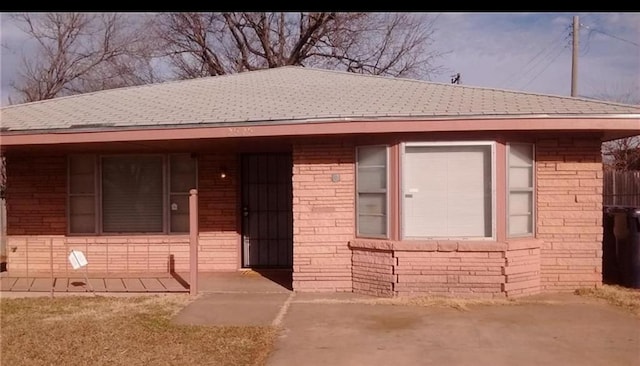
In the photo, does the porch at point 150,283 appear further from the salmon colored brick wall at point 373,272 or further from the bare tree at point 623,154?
the bare tree at point 623,154

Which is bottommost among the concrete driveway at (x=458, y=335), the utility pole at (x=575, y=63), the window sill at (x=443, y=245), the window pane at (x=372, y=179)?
the concrete driveway at (x=458, y=335)

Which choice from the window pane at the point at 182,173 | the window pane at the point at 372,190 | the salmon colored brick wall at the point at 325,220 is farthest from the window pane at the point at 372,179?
the window pane at the point at 182,173

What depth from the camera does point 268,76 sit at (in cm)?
1240

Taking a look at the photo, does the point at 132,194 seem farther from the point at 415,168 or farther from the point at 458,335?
the point at 458,335

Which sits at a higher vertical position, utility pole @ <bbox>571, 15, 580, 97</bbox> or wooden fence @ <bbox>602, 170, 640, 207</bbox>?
utility pole @ <bbox>571, 15, 580, 97</bbox>

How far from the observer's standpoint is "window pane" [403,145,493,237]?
8.22 m

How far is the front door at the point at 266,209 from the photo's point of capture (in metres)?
10.8

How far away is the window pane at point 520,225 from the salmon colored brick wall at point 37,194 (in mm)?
7632

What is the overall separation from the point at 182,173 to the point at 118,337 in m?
4.73

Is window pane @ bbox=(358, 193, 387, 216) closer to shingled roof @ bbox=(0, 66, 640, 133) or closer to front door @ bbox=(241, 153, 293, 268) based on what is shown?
shingled roof @ bbox=(0, 66, 640, 133)

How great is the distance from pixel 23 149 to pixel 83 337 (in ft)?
16.1

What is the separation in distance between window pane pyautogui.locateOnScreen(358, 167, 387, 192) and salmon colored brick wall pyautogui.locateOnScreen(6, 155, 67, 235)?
18.2ft

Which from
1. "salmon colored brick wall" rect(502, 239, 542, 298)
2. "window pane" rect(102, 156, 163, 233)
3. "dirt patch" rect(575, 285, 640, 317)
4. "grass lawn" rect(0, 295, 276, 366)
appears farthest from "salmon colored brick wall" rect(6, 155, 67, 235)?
"dirt patch" rect(575, 285, 640, 317)

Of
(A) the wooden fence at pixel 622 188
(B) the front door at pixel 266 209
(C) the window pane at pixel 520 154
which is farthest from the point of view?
(A) the wooden fence at pixel 622 188
